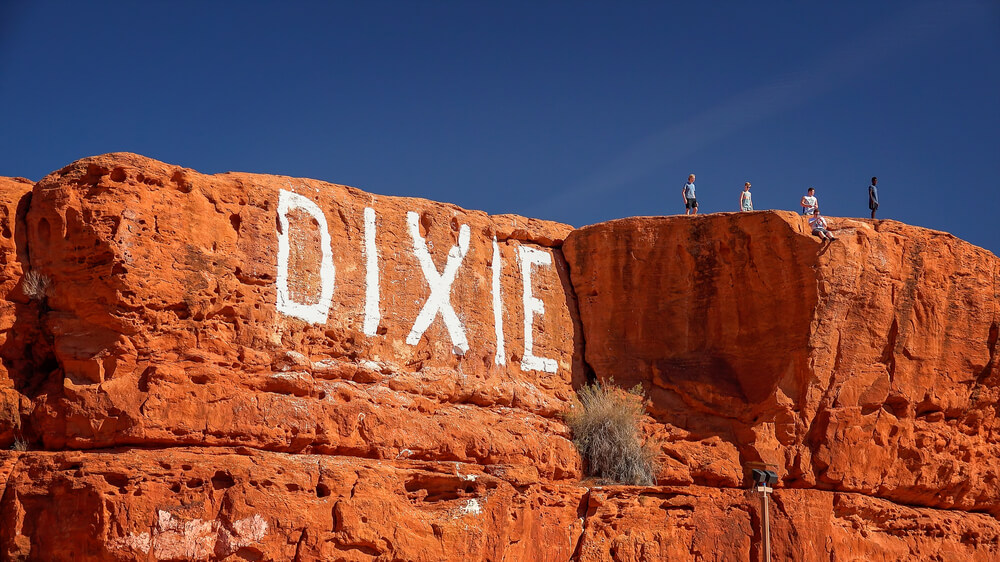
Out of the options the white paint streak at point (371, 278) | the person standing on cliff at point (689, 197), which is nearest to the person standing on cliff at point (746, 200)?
the person standing on cliff at point (689, 197)

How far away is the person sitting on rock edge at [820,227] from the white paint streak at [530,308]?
12.0 feet

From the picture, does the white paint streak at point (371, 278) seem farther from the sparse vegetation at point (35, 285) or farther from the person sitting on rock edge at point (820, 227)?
the person sitting on rock edge at point (820, 227)

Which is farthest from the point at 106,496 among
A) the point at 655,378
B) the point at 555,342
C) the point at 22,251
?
the point at 655,378

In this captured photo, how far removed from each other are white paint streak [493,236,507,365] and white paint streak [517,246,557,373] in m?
0.39

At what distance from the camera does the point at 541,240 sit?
16.3 metres

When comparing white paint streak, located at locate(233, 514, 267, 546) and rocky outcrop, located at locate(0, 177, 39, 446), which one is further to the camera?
rocky outcrop, located at locate(0, 177, 39, 446)

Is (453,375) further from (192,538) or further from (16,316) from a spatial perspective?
A: (16,316)

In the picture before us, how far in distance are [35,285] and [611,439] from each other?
23.5 ft

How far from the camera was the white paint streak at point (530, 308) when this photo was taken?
50.5 ft

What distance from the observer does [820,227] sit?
15.8m

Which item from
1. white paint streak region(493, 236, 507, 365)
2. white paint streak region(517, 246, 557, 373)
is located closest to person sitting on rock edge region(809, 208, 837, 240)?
white paint streak region(517, 246, 557, 373)

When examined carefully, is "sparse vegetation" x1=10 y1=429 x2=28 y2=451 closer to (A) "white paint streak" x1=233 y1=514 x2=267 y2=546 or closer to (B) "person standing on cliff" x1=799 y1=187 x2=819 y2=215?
(A) "white paint streak" x1=233 y1=514 x2=267 y2=546

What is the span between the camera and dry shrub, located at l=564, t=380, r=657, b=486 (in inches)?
583

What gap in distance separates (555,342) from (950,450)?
19.7ft
